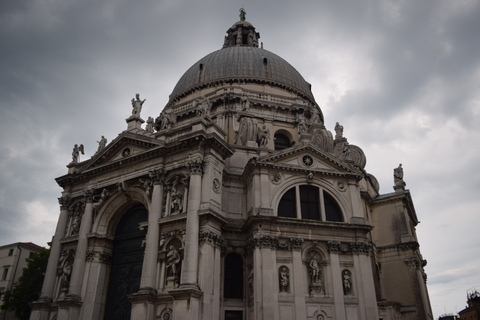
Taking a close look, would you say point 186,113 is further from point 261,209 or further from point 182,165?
point 261,209

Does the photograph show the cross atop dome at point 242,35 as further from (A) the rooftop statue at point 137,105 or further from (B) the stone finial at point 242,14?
(A) the rooftop statue at point 137,105

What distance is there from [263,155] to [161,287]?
9.80m

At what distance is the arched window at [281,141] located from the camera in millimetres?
32656

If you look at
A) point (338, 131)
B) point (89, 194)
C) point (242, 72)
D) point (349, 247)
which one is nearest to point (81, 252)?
point (89, 194)

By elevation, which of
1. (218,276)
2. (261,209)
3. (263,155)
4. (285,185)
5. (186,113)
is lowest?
(218,276)

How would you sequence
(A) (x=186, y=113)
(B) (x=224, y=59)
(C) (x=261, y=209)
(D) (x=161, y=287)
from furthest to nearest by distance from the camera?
(B) (x=224, y=59) → (A) (x=186, y=113) → (C) (x=261, y=209) → (D) (x=161, y=287)

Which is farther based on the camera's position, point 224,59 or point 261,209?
point 224,59

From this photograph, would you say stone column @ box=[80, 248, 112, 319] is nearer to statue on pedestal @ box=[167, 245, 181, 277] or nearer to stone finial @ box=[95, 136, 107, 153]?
statue on pedestal @ box=[167, 245, 181, 277]

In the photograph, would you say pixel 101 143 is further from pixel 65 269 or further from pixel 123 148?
pixel 65 269

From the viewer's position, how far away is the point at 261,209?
2291 cm

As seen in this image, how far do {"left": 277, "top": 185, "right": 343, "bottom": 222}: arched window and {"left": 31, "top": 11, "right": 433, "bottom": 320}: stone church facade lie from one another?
0.07 meters

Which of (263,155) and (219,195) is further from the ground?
(263,155)

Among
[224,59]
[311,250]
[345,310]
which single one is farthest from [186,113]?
[345,310]

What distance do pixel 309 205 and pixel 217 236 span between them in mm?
6290
